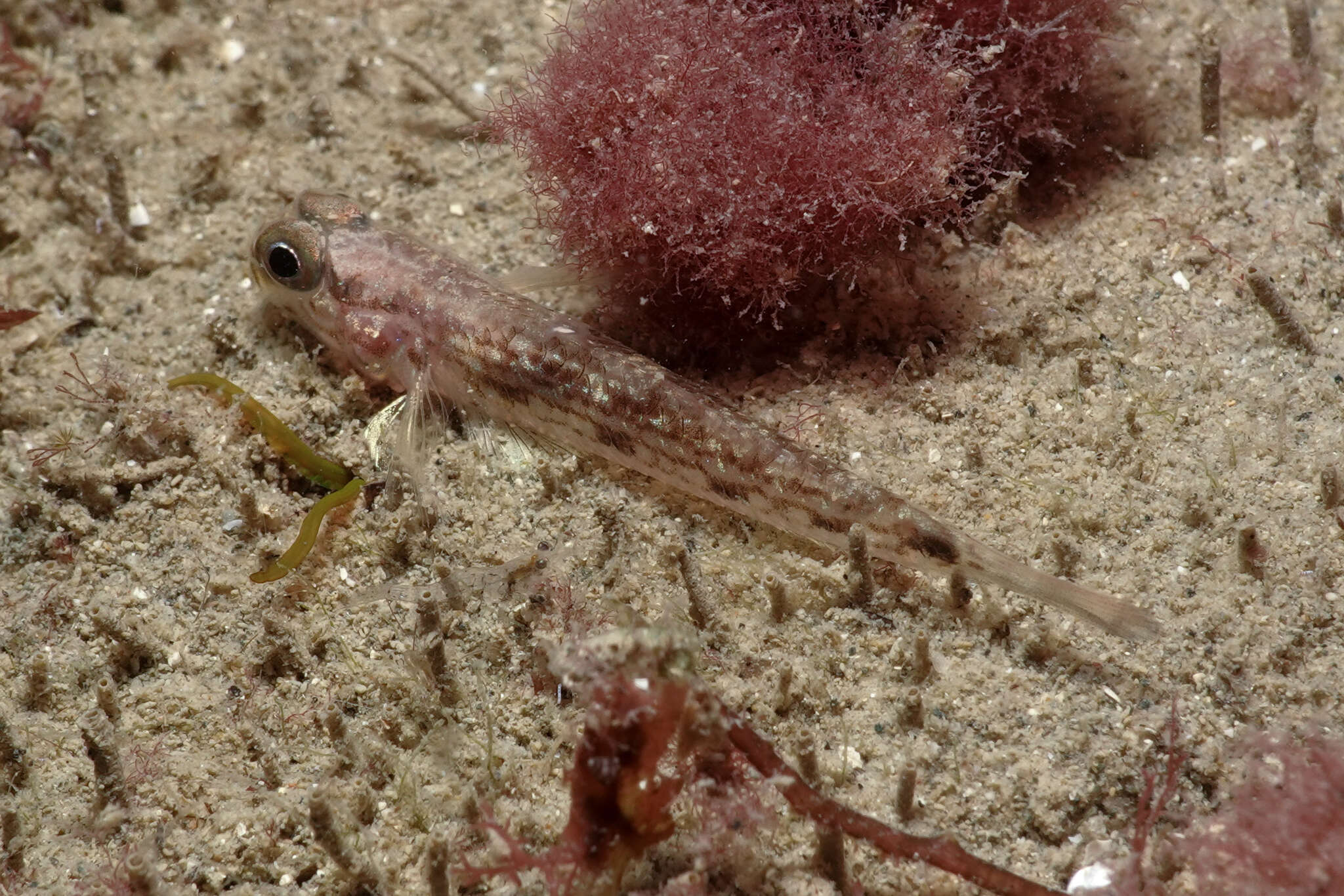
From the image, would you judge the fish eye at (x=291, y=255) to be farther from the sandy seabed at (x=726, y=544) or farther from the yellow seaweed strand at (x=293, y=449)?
the yellow seaweed strand at (x=293, y=449)

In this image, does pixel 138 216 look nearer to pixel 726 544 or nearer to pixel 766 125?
pixel 766 125

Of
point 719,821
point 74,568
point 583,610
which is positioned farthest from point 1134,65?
point 74,568

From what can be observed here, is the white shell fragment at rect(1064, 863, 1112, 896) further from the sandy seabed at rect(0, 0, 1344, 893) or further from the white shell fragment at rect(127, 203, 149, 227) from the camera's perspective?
the white shell fragment at rect(127, 203, 149, 227)

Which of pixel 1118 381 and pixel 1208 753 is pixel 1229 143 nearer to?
pixel 1118 381

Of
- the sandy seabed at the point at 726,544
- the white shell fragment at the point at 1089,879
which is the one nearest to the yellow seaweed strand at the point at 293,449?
the sandy seabed at the point at 726,544

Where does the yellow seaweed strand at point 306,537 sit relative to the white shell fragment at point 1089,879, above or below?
below

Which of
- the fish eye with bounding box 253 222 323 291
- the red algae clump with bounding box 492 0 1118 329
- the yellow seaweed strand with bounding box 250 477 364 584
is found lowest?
the yellow seaweed strand with bounding box 250 477 364 584

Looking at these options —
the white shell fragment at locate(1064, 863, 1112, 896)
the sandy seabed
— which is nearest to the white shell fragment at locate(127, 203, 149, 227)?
the sandy seabed
